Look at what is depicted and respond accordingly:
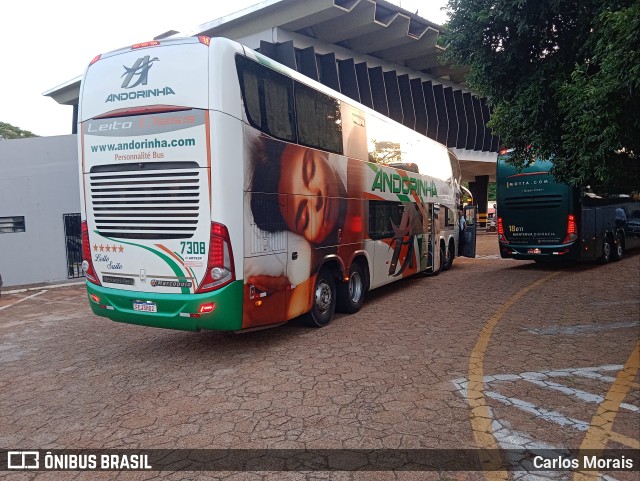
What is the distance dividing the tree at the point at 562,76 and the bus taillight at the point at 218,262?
4569 mm

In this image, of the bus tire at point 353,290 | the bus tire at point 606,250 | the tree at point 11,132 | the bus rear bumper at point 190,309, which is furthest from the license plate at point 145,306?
the tree at point 11,132

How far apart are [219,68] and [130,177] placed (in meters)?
1.70

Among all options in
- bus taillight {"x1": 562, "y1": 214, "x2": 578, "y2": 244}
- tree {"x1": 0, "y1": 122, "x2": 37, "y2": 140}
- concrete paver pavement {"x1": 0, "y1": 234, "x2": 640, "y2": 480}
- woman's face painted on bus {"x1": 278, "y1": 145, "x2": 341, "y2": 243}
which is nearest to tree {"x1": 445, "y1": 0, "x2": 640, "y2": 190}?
concrete paver pavement {"x1": 0, "y1": 234, "x2": 640, "y2": 480}

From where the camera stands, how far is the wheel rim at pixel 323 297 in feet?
25.3

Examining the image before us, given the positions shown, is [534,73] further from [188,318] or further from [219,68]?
[188,318]

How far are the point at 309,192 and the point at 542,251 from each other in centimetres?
910

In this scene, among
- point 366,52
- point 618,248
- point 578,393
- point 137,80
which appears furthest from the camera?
point 366,52

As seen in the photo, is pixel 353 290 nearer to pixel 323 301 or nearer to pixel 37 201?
pixel 323 301

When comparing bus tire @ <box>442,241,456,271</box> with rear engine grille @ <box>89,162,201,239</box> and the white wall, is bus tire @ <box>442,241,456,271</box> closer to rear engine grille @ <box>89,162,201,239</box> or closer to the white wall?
rear engine grille @ <box>89,162,201,239</box>

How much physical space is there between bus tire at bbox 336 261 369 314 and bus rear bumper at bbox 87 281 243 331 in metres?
2.99

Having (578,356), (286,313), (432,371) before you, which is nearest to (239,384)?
(286,313)

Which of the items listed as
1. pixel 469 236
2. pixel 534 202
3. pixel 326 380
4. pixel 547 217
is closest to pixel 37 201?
pixel 469 236

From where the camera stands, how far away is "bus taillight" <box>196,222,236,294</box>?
5566 millimetres

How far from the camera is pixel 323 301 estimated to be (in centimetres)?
784
